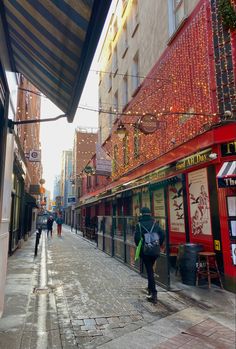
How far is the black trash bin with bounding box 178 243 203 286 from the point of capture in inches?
296

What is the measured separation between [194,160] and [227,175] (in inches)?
69.6

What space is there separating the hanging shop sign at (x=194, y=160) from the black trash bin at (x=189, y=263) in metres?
2.37

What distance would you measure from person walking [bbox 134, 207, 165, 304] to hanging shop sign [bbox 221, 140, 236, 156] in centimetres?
261

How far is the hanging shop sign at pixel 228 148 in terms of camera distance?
24.3 feet

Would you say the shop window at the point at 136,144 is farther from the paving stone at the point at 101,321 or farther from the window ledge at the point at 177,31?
the paving stone at the point at 101,321

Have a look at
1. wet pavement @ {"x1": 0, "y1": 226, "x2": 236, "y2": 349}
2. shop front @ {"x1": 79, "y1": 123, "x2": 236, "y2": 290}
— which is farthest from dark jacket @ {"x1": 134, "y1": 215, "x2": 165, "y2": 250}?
wet pavement @ {"x1": 0, "y1": 226, "x2": 236, "y2": 349}

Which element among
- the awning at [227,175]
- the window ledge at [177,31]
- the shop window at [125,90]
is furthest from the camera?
the shop window at [125,90]

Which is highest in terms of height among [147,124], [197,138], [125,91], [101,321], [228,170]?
[125,91]

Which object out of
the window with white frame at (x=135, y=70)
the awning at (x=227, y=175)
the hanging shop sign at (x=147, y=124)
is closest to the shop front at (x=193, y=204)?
the awning at (x=227, y=175)

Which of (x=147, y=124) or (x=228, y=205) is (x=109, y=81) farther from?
(x=228, y=205)

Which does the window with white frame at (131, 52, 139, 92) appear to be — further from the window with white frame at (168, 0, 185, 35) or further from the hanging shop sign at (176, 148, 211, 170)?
the hanging shop sign at (176, 148, 211, 170)

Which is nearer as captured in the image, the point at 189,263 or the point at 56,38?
the point at 56,38

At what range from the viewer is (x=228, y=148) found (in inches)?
296

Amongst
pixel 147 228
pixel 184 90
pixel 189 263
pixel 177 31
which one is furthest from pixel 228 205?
pixel 177 31
